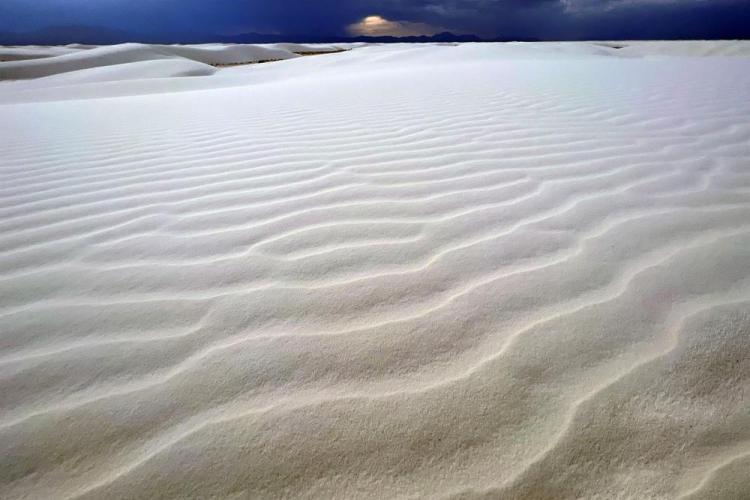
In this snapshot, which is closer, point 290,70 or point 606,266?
point 606,266

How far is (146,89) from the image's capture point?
1239 cm

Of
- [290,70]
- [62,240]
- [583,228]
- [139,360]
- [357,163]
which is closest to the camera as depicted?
[139,360]

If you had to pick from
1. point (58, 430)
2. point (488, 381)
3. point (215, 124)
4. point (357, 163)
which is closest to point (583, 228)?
point (488, 381)

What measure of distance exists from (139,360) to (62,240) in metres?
1.08

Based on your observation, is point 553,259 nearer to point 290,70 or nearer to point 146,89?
point 146,89

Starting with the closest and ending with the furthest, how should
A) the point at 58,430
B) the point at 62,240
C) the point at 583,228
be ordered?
the point at 58,430 → the point at 583,228 → the point at 62,240

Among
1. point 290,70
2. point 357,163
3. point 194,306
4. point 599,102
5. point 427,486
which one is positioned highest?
point 290,70

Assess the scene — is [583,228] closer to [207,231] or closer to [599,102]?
[207,231]

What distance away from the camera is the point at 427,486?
3.12 ft

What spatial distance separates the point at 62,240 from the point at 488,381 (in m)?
1.90

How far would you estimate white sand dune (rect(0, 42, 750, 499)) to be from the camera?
0.99m

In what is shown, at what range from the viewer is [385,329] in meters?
1.34

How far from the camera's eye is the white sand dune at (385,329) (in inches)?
39.0

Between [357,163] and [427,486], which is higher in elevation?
[357,163]
